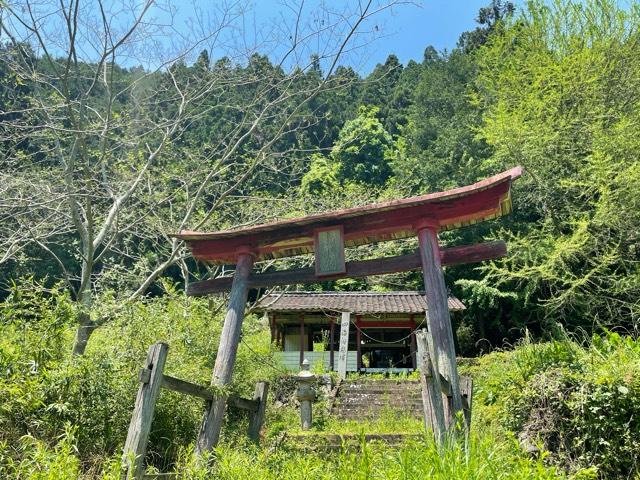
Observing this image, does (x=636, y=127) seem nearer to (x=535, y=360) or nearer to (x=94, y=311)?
(x=535, y=360)

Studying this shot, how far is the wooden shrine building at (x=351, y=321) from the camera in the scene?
17797 millimetres

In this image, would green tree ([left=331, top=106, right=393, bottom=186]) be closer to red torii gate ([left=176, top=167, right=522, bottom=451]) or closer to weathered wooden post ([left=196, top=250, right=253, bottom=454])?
red torii gate ([left=176, top=167, right=522, bottom=451])

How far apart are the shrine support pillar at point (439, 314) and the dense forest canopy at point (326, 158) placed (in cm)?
331

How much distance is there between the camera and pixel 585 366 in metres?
4.98

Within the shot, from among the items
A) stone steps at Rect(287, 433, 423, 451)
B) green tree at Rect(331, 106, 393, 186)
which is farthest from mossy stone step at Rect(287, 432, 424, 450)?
green tree at Rect(331, 106, 393, 186)

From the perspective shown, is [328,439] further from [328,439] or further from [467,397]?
[467,397]

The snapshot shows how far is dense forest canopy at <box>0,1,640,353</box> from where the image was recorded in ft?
24.1

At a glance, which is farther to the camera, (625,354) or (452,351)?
(625,354)

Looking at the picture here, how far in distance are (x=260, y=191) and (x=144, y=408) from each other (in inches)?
267

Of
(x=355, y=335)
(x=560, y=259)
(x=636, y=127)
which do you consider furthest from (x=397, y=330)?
(x=636, y=127)

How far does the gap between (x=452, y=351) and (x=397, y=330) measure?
54.2ft

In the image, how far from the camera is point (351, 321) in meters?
18.6

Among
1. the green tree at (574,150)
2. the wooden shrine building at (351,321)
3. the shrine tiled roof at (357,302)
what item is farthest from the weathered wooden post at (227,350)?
the wooden shrine building at (351,321)

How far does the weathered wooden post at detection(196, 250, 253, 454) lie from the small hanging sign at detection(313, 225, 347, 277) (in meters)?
0.84
